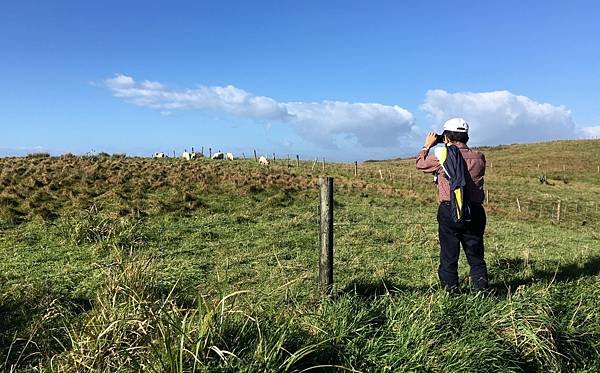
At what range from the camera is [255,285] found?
802 cm

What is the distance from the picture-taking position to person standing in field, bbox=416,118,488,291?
643cm

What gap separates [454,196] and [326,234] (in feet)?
5.97

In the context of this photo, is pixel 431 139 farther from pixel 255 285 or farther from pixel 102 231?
pixel 102 231

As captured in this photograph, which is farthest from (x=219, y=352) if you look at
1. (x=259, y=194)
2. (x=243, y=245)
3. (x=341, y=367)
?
(x=259, y=194)

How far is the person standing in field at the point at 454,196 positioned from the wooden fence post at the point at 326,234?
1.69 meters

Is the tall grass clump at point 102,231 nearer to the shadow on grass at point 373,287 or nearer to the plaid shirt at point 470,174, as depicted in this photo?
the shadow on grass at point 373,287

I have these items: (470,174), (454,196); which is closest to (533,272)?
(470,174)

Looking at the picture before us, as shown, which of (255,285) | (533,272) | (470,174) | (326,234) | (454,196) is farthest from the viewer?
(533,272)

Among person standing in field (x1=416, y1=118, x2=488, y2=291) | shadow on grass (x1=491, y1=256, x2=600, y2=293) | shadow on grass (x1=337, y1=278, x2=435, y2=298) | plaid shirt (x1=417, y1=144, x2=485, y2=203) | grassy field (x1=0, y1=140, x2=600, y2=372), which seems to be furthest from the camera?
shadow on grass (x1=491, y1=256, x2=600, y2=293)

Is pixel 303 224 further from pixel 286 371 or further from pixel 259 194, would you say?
pixel 286 371

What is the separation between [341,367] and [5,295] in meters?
5.50

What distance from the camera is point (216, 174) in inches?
952

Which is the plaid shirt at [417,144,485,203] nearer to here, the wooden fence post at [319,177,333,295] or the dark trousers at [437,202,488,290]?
the dark trousers at [437,202,488,290]

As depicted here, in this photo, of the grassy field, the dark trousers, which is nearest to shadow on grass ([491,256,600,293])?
the grassy field
